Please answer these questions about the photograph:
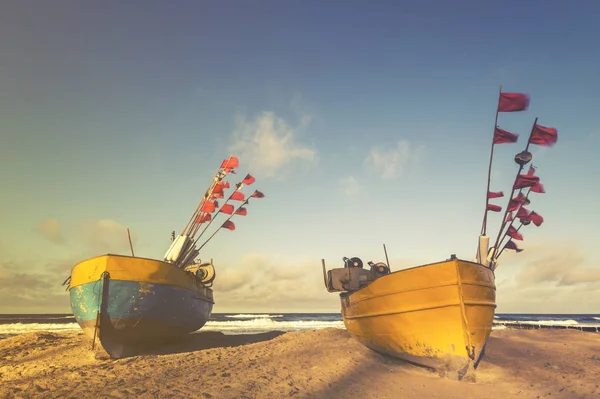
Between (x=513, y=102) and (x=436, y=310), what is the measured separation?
827 cm

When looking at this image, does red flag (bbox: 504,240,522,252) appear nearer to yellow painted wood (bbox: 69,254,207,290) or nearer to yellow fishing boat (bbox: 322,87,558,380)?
yellow fishing boat (bbox: 322,87,558,380)

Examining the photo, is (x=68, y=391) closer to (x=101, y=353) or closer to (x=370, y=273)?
(x=101, y=353)

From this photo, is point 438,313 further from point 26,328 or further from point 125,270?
point 26,328

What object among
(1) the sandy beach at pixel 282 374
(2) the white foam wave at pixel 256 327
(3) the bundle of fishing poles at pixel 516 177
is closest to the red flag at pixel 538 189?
(3) the bundle of fishing poles at pixel 516 177

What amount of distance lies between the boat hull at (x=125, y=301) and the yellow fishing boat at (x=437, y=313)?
270 inches

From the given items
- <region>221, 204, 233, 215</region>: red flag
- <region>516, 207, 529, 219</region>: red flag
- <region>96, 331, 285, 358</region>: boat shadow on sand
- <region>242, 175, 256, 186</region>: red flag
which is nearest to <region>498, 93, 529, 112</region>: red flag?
<region>516, 207, 529, 219</region>: red flag

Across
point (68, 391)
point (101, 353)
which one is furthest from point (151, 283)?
point (68, 391)

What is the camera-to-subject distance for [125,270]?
432 inches

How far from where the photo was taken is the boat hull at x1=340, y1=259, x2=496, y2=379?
881 cm

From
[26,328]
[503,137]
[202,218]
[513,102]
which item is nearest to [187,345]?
[202,218]

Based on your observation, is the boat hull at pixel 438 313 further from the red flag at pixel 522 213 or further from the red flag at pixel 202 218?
the red flag at pixel 202 218

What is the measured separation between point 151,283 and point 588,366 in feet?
48.6

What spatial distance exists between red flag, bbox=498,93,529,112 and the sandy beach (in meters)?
8.76

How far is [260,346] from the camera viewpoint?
12.2 metres
